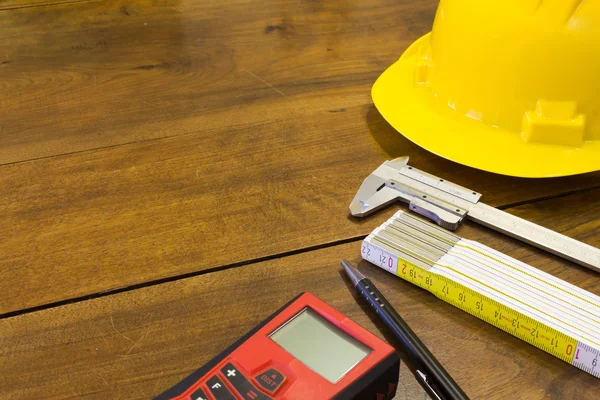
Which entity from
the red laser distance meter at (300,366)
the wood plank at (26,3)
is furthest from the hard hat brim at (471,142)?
the wood plank at (26,3)

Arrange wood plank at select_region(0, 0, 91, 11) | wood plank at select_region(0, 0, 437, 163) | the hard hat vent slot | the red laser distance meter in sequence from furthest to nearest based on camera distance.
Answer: wood plank at select_region(0, 0, 91, 11) < wood plank at select_region(0, 0, 437, 163) < the hard hat vent slot < the red laser distance meter

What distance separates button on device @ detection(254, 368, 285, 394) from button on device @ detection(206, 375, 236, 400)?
A: 3cm

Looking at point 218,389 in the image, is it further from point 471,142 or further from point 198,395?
point 471,142

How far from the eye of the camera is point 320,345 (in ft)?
1.77

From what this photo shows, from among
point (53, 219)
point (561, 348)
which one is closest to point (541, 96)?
point (561, 348)

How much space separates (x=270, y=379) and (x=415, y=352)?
137mm

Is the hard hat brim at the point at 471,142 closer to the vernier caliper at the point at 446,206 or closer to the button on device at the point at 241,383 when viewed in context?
the vernier caliper at the point at 446,206

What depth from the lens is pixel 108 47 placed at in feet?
3.63

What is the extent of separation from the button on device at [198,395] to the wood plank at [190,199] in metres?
0.18

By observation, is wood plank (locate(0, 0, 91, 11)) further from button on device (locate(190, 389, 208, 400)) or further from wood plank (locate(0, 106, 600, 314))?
button on device (locate(190, 389, 208, 400))

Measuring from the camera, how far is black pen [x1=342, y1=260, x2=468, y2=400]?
1.76ft

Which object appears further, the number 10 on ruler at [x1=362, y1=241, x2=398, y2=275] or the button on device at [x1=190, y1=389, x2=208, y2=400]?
the number 10 on ruler at [x1=362, y1=241, x2=398, y2=275]

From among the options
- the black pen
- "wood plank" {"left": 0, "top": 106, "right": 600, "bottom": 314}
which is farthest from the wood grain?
the black pen

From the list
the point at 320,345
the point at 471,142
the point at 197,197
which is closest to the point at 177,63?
the point at 197,197
